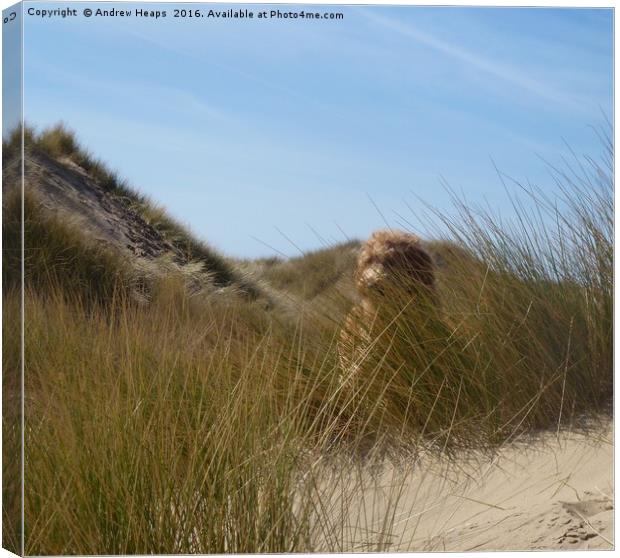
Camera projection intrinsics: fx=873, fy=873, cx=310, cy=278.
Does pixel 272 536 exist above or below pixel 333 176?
below

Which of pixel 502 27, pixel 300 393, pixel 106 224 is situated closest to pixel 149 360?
pixel 300 393

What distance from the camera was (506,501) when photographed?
10.1 ft

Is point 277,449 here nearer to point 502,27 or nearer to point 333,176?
point 333,176

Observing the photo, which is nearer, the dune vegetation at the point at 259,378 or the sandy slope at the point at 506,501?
the dune vegetation at the point at 259,378

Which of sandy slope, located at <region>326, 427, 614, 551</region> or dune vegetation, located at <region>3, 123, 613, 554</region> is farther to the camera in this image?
sandy slope, located at <region>326, 427, 614, 551</region>

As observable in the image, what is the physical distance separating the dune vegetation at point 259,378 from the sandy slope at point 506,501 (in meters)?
0.06

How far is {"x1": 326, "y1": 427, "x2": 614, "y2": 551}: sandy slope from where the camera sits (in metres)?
2.95

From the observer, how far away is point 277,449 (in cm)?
263

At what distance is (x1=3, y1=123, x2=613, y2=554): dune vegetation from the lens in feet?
8.34

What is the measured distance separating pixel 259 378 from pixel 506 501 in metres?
0.99

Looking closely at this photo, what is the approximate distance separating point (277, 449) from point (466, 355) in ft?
3.80

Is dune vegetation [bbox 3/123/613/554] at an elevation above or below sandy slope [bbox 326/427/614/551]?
above

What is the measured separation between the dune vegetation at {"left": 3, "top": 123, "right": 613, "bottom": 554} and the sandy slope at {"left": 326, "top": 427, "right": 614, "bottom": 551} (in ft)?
0.21

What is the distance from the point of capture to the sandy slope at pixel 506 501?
295 centimetres
